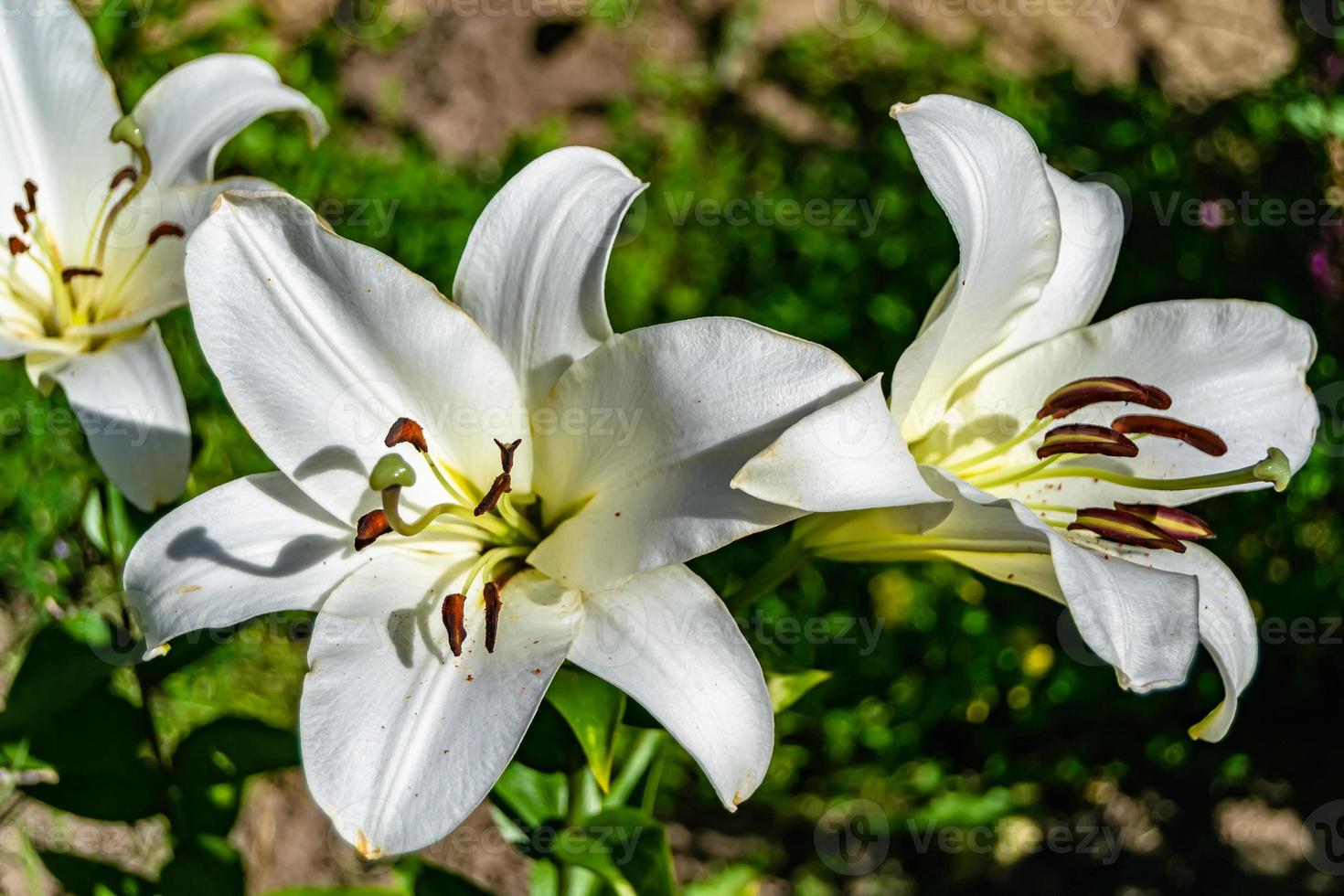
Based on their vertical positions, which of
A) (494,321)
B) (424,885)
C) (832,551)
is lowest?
(424,885)

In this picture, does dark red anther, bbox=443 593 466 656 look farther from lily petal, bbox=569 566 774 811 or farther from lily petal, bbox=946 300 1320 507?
lily petal, bbox=946 300 1320 507

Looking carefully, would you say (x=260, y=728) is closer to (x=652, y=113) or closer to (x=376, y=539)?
(x=376, y=539)

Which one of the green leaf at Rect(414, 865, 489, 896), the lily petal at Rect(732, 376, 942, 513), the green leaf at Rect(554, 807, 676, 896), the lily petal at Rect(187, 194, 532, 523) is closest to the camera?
the lily petal at Rect(732, 376, 942, 513)

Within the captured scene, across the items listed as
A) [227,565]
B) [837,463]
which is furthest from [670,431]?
[227,565]

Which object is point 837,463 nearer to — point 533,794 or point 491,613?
point 491,613

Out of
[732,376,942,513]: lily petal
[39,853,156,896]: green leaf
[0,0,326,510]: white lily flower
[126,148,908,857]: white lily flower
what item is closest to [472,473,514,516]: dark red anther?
[126,148,908,857]: white lily flower

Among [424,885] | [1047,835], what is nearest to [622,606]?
[424,885]
